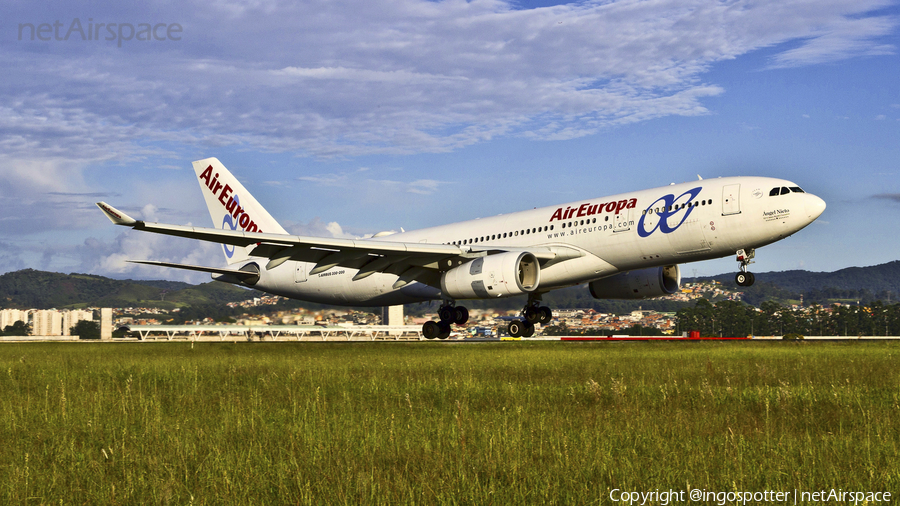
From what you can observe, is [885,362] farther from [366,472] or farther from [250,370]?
[366,472]

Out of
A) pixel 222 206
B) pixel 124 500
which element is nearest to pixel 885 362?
pixel 124 500

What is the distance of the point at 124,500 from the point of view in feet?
17.8

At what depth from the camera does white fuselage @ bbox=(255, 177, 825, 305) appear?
2811cm

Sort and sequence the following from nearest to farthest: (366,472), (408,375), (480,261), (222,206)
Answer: (366,472), (408,375), (480,261), (222,206)

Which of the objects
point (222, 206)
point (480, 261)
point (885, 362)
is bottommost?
point (885, 362)

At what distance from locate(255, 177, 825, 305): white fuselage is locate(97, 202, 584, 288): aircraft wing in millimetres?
886

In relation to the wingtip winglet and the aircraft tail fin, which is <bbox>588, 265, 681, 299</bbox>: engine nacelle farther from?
the wingtip winglet

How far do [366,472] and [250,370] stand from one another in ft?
38.7

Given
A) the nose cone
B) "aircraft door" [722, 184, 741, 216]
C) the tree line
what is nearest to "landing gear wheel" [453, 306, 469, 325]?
"aircraft door" [722, 184, 741, 216]

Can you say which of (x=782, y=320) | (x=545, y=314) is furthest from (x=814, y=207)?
(x=782, y=320)

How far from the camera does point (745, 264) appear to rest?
29812 millimetres
